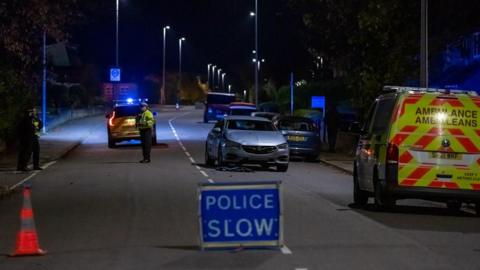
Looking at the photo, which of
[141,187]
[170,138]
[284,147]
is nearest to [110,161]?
[284,147]

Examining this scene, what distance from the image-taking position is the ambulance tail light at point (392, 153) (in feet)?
47.7

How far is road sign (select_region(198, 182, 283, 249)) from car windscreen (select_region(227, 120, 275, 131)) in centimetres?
1511

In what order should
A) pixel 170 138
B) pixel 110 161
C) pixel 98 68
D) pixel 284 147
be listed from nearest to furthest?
pixel 284 147
pixel 110 161
pixel 170 138
pixel 98 68

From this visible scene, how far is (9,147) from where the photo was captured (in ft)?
114

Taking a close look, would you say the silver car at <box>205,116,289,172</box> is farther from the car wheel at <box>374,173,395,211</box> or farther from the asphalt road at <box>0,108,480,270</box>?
the car wheel at <box>374,173,395,211</box>

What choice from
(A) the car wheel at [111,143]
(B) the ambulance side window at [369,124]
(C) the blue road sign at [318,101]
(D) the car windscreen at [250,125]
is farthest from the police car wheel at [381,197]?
(C) the blue road sign at [318,101]

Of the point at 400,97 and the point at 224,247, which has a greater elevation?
the point at 400,97

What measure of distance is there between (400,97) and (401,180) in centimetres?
143

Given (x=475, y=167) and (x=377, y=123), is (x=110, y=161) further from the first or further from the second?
(x=475, y=167)

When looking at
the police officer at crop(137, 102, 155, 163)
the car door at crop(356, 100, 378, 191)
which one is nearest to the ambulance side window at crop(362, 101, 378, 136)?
the car door at crop(356, 100, 378, 191)

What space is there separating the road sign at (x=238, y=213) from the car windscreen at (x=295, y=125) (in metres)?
19.6

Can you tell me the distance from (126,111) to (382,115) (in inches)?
829

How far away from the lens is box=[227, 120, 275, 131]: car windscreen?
25439 millimetres

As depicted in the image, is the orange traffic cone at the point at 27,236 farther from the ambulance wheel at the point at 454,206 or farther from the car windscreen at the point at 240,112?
the car windscreen at the point at 240,112
